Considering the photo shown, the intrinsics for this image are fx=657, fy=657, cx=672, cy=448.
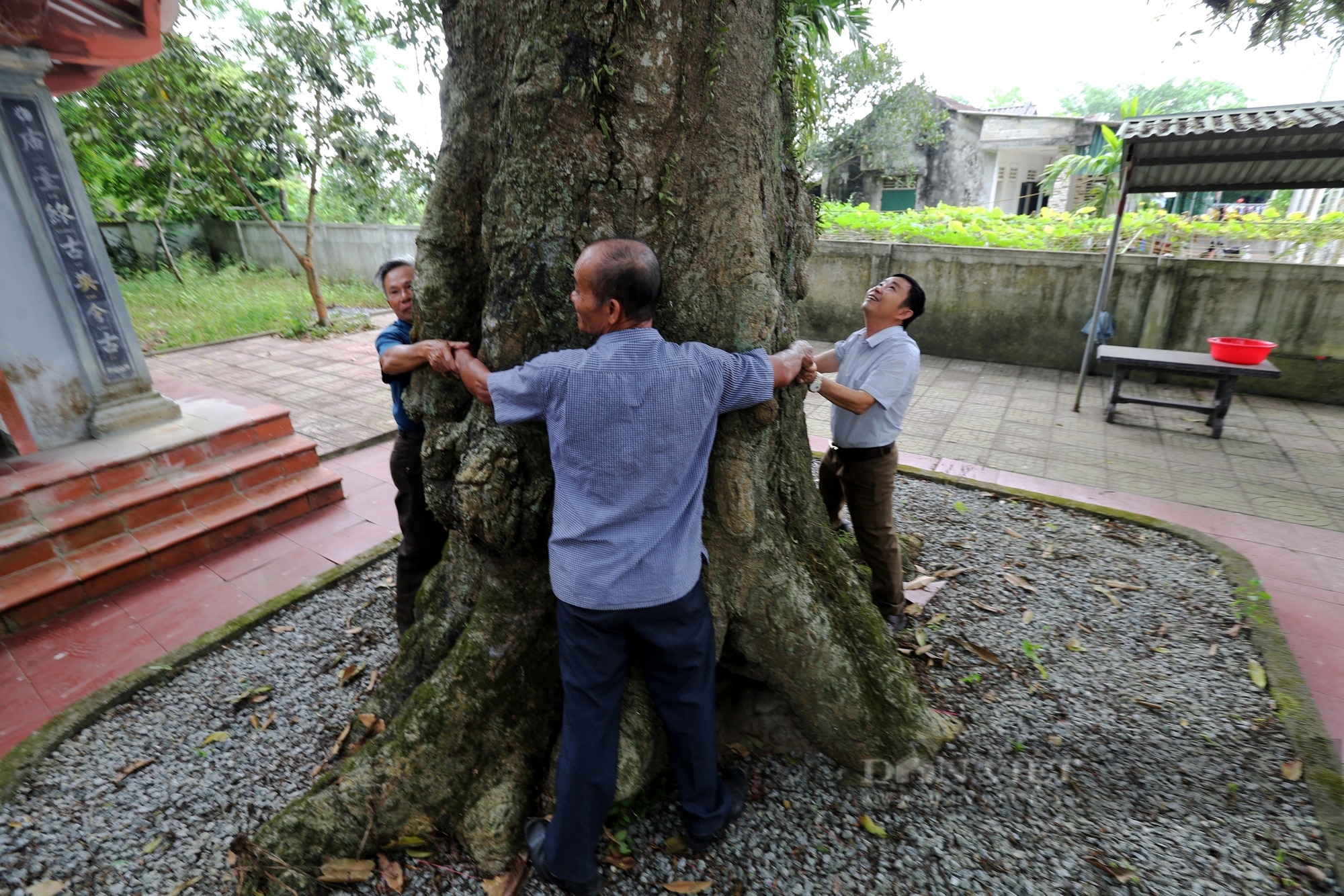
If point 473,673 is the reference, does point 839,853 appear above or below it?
below

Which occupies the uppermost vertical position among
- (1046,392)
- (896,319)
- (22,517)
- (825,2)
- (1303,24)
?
(1303,24)

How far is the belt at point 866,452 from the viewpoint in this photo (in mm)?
3299

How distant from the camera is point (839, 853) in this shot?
227 centimetres

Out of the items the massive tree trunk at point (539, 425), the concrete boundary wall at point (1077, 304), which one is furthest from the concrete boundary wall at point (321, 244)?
the massive tree trunk at point (539, 425)

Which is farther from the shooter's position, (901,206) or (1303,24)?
(901,206)

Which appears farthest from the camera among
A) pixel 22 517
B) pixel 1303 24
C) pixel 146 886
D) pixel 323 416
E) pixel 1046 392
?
pixel 1303 24

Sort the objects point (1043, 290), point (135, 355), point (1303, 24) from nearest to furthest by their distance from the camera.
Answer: point (135, 355), point (1043, 290), point (1303, 24)

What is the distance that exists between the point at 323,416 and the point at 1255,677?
782cm

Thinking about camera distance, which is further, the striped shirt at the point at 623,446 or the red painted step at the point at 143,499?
the red painted step at the point at 143,499

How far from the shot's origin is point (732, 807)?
7.61 ft

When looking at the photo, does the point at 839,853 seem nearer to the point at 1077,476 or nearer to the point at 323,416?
the point at 1077,476

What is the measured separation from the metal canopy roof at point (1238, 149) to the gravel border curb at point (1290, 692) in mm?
3620

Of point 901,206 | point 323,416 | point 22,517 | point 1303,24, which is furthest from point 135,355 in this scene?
point 901,206

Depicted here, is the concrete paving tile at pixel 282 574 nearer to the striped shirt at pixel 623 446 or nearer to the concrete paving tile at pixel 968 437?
the striped shirt at pixel 623 446
